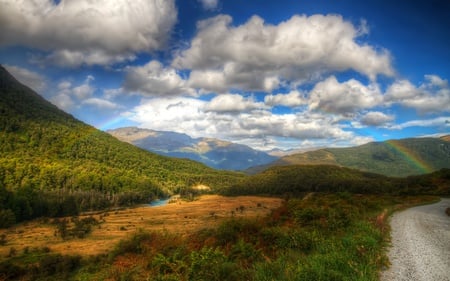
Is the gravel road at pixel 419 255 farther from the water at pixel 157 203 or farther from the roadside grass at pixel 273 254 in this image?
the water at pixel 157 203

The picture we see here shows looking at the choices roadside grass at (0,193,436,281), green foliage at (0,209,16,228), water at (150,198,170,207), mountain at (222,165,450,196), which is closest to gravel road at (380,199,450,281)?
roadside grass at (0,193,436,281)

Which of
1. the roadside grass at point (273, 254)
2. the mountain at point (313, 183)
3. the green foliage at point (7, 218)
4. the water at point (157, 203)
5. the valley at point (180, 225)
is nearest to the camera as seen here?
the roadside grass at point (273, 254)

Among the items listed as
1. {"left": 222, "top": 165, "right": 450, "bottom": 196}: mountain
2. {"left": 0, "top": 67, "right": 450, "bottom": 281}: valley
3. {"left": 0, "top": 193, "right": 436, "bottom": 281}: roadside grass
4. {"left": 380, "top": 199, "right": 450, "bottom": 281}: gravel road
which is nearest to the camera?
{"left": 0, "top": 193, "right": 436, "bottom": 281}: roadside grass

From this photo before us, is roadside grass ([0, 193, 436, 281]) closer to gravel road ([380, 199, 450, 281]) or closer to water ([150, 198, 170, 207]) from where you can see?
gravel road ([380, 199, 450, 281])

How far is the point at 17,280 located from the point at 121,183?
142277mm

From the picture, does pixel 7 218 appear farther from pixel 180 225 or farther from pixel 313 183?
pixel 313 183

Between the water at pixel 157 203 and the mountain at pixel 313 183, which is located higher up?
the mountain at pixel 313 183

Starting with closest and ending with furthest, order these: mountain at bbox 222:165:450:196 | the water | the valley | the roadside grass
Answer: the roadside grass
the valley
mountain at bbox 222:165:450:196
the water

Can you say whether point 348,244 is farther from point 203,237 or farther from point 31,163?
point 31,163

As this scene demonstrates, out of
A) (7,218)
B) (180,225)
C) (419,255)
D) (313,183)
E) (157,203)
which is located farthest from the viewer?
(157,203)

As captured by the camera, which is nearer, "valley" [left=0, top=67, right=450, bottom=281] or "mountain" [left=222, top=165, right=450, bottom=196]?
"valley" [left=0, top=67, right=450, bottom=281]

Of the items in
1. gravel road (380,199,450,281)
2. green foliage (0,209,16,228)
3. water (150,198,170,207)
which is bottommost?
water (150,198,170,207)

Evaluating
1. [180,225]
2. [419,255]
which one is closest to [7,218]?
[180,225]

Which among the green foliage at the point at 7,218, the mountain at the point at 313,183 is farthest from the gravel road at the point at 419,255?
the green foliage at the point at 7,218
